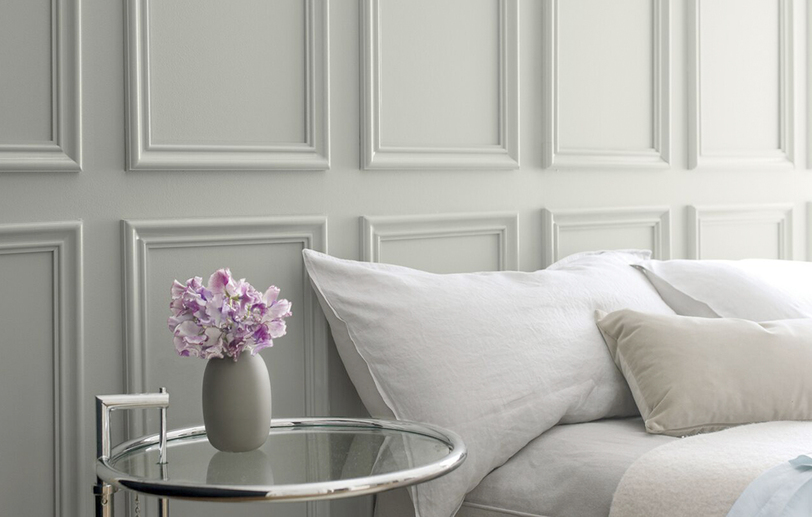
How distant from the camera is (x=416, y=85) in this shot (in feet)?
6.81

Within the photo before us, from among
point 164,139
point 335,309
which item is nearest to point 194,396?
point 335,309

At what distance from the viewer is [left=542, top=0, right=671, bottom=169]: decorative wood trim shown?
7.70 feet

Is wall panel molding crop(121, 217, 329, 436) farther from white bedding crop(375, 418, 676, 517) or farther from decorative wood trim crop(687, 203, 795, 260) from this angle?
decorative wood trim crop(687, 203, 795, 260)

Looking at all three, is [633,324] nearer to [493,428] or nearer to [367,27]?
[493,428]

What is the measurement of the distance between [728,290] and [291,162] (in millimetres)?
1072

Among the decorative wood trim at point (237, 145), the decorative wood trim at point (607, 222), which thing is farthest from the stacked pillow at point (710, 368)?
the decorative wood trim at point (237, 145)

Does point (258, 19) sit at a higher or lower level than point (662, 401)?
higher

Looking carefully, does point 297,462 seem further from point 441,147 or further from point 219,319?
point 441,147

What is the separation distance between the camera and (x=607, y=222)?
8.30 ft

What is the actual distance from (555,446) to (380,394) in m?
0.35

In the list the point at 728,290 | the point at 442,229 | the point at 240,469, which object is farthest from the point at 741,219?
the point at 240,469

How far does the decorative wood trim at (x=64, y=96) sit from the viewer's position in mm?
1539

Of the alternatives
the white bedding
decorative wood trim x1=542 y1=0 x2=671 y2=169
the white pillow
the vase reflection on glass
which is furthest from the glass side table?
decorative wood trim x1=542 y1=0 x2=671 y2=169

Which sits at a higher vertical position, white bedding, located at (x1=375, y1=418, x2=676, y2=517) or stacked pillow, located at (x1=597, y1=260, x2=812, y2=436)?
stacked pillow, located at (x1=597, y1=260, x2=812, y2=436)
